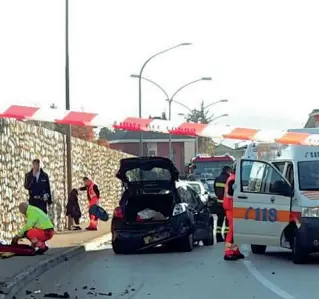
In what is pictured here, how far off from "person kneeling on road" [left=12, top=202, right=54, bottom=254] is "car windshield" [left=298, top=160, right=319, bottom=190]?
492 cm

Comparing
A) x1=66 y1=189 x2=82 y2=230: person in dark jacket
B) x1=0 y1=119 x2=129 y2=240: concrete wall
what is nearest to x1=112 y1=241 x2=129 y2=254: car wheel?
x1=0 y1=119 x2=129 y2=240: concrete wall

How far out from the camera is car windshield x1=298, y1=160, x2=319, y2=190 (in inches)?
582

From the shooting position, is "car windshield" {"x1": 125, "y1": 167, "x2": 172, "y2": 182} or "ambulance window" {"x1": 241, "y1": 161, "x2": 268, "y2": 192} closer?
"ambulance window" {"x1": 241, "y1": 161, "x2": 268, "y2": 192}

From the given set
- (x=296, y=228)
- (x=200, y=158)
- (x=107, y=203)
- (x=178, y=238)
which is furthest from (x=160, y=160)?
(x=200, y=158)

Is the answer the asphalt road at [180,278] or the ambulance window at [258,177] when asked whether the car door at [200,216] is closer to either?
the asphalt road at [180,278]

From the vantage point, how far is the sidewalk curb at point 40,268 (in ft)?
38.8

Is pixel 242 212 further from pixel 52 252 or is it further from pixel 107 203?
pixel 107 203

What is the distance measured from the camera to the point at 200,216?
18.8 meters

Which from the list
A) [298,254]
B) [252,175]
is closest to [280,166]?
[252,175]

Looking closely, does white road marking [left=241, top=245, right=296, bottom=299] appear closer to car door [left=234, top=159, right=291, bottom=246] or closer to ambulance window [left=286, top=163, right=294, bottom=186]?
car door [left=234, top=159, right=291, bottom=246]

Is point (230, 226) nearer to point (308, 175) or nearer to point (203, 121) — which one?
point (308, 175)

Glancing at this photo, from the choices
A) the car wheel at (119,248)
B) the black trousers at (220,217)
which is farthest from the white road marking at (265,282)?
the black trousers at (220,217)

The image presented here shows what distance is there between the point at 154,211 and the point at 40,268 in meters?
4.09

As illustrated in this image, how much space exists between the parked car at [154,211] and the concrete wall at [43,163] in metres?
2.80
